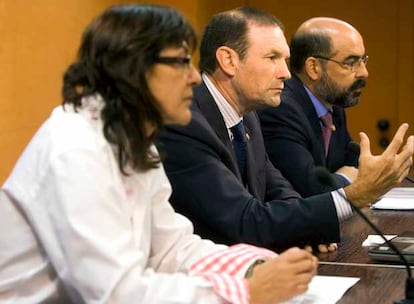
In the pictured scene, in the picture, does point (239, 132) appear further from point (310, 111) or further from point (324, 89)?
point (324, 89)

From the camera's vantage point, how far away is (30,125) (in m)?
3.77

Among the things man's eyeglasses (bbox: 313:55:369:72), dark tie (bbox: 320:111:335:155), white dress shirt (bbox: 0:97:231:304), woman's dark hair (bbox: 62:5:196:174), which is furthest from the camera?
man's eyeglasses (bbox: 313:55:369:72)

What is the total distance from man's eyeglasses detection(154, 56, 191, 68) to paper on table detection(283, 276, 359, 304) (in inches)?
19.3

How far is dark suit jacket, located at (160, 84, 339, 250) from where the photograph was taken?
2029 mm

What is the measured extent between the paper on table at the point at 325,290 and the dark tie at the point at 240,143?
0.67 metres

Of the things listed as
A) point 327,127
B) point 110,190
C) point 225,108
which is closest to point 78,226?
point 110,190

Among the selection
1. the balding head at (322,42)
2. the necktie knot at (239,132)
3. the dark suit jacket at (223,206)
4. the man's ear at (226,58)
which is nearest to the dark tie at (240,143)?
the necktie knot at (239,132)

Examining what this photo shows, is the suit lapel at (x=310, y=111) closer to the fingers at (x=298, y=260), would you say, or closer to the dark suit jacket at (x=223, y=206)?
the dark suit jacket at (x=223, y=206)

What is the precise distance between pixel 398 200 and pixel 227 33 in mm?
940

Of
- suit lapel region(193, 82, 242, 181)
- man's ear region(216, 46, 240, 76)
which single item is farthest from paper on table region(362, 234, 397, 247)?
man's ear region(216, 46, 240, 76)

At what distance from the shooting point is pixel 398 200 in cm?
293

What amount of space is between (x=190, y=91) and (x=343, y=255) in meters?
0.77

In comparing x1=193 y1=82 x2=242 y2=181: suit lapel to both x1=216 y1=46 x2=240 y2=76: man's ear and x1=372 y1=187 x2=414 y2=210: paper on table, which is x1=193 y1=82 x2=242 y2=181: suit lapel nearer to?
x1=216 y1=46 x2=240 y2=76: man's ear

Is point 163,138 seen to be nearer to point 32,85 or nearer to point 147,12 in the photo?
point 147,12
